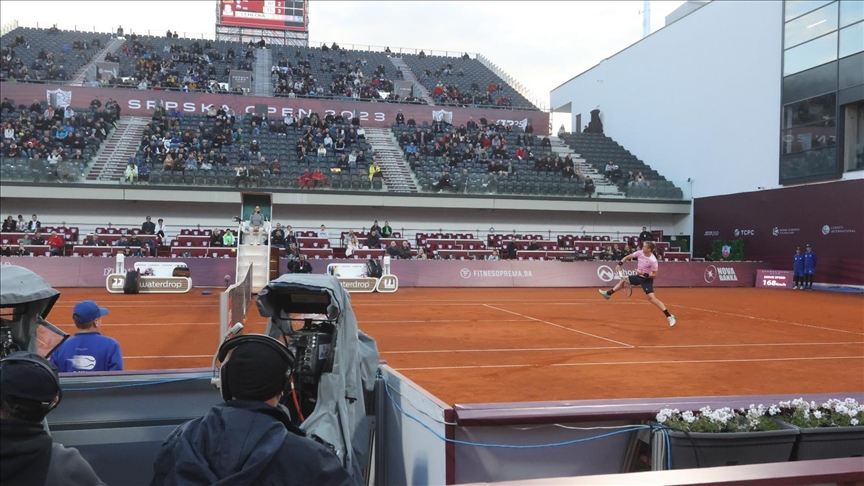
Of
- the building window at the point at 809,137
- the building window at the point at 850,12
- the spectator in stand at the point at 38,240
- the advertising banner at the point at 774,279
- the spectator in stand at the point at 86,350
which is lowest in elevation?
the advertising banner at the point at 774,279

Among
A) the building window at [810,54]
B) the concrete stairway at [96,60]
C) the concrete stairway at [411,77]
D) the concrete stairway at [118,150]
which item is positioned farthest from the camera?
the concrete stairway at [411,77]

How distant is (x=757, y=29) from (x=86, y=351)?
3408 centimetres

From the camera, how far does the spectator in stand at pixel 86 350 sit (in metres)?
5.84

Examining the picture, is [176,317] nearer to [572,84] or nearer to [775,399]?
[775,399]

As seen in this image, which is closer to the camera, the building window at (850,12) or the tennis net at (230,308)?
the tennis net at (230,308)

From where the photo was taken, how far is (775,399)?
4.52 meters

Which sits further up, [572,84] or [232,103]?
[572,84]

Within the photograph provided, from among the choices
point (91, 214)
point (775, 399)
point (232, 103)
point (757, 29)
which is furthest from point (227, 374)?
point (232, 103)

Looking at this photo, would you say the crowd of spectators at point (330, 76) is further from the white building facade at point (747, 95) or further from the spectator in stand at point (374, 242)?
the white building facade at point (747, 95)

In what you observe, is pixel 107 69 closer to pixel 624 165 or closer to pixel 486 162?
pixel 486 162

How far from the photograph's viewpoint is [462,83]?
49656 millimetres

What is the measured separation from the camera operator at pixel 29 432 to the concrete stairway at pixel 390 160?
30979 millimetres

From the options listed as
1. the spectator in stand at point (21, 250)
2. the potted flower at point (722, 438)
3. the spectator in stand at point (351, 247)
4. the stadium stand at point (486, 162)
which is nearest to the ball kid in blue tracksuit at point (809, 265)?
the stadium stand at point (486, 162)

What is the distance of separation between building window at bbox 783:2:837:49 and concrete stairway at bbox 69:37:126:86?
125 feet
